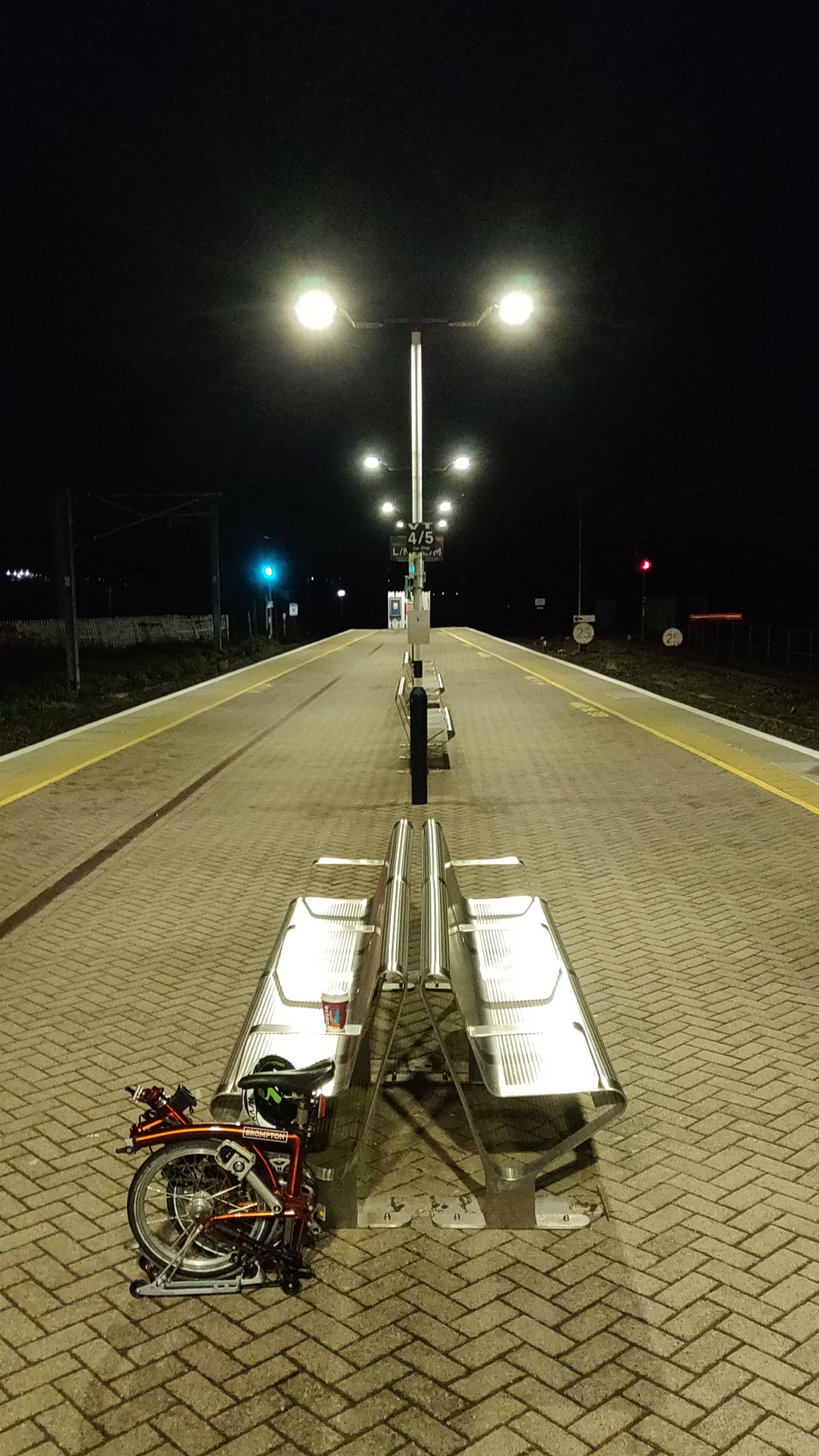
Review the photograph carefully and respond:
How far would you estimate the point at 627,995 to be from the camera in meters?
6.11

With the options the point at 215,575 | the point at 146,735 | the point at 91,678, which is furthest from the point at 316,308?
the point at 215,575

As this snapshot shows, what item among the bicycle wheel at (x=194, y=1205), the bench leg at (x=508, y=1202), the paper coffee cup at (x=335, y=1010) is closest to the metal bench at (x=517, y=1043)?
the bench leg at (x=508, y=1202)

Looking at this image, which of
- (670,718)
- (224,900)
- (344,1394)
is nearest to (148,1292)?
(344,1394)

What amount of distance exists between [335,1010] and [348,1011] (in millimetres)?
578

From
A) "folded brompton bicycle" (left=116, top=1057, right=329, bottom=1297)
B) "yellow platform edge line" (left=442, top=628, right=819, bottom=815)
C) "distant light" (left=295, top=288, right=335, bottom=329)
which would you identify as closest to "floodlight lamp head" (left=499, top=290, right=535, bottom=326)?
"distant light" (left=295, top=288, right=335, bottom=329)

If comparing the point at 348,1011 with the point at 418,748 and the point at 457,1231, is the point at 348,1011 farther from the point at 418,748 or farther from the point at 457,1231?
the point at 418,748

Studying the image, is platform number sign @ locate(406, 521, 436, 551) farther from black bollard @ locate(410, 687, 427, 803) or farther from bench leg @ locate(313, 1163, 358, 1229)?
bench leg @ locate(313, 1163, 358, 1229)

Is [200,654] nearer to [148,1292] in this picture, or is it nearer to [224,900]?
[224,900]

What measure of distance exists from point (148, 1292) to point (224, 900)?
454 centimetres

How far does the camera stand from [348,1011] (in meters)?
4.78

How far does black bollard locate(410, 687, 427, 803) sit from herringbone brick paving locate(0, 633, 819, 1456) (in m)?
2.30

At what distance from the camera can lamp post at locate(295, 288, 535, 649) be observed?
9906 millimetres

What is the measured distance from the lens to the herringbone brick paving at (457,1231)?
122 inches

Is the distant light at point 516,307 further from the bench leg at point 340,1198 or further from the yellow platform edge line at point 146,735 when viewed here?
the bench leg at point 340,1198
